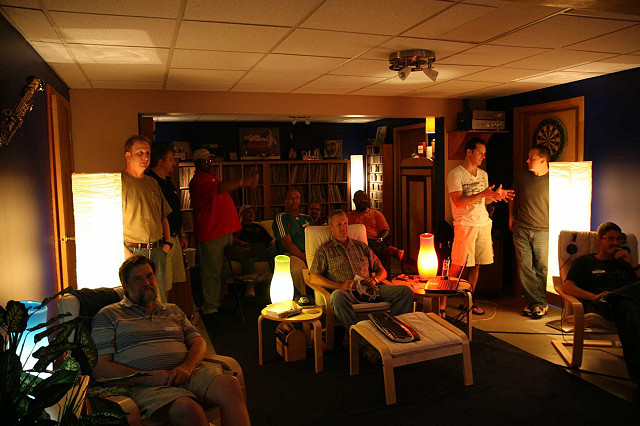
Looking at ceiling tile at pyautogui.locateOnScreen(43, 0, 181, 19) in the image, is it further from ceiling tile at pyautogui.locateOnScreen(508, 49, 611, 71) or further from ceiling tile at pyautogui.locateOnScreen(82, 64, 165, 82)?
ceiling tile at pyautogui.locateOnScreen(508, 49, 611, 71)

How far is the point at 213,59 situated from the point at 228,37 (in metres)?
0.64

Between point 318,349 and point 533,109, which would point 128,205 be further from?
point 533,109

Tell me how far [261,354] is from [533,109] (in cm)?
404

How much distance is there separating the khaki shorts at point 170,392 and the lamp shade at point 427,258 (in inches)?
94.1

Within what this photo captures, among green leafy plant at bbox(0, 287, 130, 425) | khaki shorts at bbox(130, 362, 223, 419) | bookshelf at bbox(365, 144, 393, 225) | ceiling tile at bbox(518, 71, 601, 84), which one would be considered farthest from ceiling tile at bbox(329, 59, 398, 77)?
bookshelf at bbox(365, 144, 393, 225)

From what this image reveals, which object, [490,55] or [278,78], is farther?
[278,78]

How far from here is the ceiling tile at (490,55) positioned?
11.3ft

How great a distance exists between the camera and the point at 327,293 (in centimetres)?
397

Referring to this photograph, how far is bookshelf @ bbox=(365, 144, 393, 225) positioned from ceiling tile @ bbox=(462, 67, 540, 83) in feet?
10.9

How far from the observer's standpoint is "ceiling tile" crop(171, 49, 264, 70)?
11.1 feet

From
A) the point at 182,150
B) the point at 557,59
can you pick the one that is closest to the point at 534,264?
the point at 557,59

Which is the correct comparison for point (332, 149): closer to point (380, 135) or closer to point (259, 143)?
point (380, 135)

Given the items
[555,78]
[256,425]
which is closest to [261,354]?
[256,425]

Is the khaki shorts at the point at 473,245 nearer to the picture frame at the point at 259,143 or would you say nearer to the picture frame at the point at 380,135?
the picture frame at the point at 380,135
